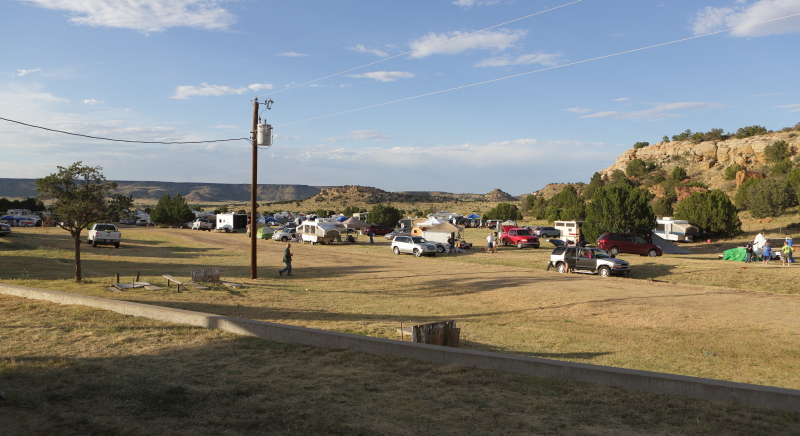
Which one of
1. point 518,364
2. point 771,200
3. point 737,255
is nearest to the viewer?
point 518,364

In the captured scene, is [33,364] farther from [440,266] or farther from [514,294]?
[440,266]

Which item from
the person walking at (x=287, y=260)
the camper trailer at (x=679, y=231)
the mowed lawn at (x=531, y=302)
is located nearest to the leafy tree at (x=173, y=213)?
the mowed lawn at (x=531, y=302)

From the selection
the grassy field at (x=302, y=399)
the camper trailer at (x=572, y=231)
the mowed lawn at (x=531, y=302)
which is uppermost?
the camper trailer at (x=572, y=231)

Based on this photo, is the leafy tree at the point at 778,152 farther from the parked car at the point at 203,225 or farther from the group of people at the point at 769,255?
the parked car at the point at 203,225

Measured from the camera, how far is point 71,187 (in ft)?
61.3

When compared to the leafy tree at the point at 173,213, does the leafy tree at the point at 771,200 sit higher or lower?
higher

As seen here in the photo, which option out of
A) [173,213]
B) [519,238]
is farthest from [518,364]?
[173,213]

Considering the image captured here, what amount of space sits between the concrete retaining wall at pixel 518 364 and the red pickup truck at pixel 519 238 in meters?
33.1

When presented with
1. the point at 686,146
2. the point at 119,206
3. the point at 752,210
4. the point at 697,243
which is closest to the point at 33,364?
the point at 119,206

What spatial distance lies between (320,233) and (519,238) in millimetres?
17080

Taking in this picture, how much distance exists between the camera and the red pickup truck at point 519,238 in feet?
134

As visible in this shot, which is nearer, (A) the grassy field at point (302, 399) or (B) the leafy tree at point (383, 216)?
(A) the grassy field at point (302, 399)

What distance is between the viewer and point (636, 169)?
104m

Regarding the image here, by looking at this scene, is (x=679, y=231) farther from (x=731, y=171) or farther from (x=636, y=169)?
(x=636, y=169)
